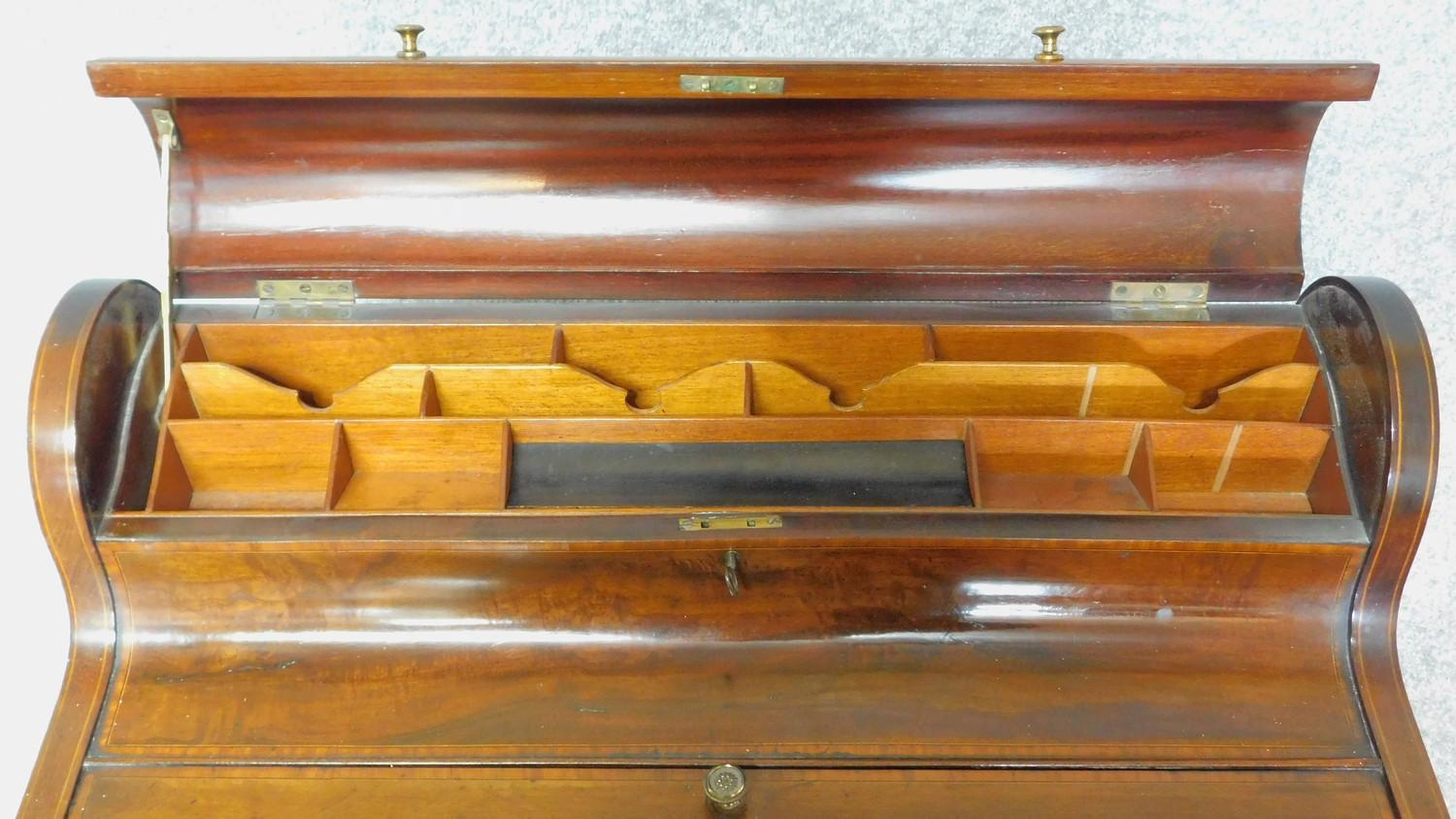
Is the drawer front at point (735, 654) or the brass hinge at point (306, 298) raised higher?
the brass hinge at point (306, 298)

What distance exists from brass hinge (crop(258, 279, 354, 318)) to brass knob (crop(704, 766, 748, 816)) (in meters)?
0.86

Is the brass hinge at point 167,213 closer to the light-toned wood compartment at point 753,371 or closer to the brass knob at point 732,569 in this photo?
the light-toned wood compartment at point 753,371

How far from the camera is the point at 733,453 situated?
1.47 meters

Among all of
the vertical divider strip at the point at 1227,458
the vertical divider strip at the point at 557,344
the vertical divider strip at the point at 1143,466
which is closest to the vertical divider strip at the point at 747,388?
the vertical divider strip at the point at 557,344

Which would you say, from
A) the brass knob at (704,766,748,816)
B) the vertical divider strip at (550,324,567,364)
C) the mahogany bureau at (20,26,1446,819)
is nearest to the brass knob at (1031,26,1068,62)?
the mahogany bureau at (20,26,1446,819)

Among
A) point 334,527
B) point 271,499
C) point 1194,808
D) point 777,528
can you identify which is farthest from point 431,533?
point 1194,808

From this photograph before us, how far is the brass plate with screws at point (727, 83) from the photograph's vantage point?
1309 mm

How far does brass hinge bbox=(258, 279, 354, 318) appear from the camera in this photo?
5.02 ft

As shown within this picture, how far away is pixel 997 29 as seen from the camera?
6.03 feet

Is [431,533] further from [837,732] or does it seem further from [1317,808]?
[1317,808]

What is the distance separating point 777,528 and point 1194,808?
60 centimetres

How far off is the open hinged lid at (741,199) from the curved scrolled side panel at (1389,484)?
0.21m

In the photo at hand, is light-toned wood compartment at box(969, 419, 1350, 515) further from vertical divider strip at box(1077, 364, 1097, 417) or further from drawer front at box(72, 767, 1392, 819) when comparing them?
drawer front at box(72, 767, 1392, 819)

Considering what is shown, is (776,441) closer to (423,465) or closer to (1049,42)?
(423,465)
